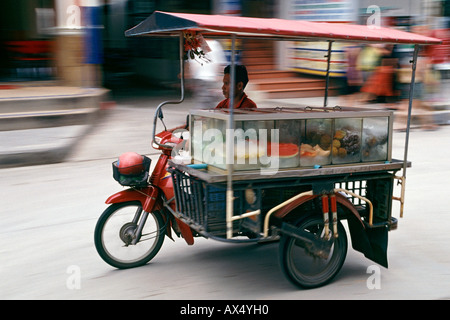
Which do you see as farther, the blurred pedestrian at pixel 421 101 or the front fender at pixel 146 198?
the blurred pedestrian at pixel 421 101

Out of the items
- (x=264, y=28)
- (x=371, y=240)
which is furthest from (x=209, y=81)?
(x=264, y=28)

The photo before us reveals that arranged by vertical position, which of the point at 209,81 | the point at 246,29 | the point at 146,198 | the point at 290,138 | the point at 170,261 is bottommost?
the point at 170,261

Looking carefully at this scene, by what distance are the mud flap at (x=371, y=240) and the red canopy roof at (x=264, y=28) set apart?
136cm

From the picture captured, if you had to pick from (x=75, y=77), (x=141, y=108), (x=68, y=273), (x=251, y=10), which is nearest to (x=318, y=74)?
(x=251, y=10)

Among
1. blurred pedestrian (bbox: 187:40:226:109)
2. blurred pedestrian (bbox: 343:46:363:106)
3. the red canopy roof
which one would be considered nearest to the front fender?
the red canopy roof

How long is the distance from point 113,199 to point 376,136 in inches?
80.2

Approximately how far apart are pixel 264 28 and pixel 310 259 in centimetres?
170

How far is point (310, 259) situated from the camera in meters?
3.69

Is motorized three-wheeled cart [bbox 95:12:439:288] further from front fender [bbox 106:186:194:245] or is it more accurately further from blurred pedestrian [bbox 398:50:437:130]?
blurred pedestrian [bbox 398:50:437:130]

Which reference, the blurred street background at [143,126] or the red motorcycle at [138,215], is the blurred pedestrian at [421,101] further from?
the red motorcycle at [138,215]

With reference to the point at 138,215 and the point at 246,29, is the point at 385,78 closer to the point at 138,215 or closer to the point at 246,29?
the point at 138,215

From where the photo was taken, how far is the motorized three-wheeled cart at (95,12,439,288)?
3.33 meters

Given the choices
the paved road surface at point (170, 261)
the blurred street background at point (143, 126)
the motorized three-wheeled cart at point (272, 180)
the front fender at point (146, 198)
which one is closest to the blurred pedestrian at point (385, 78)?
the blurred street background at point (143, 126)

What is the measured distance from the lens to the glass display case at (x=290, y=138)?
3361 mm
